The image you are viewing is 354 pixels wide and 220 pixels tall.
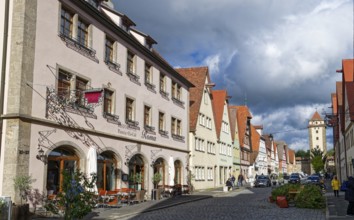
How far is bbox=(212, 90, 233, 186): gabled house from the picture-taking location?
53.1m

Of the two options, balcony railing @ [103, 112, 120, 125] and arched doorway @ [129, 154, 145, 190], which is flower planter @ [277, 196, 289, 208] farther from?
balcony railing @ [103, 112, 120, 125]

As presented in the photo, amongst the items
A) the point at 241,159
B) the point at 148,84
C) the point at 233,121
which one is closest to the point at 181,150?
the point at 148,84

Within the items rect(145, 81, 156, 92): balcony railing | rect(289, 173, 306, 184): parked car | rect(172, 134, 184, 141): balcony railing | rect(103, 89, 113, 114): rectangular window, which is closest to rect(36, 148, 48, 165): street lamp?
rect(103, 89, 113, 114): rectangular window

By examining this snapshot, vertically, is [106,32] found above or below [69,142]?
above

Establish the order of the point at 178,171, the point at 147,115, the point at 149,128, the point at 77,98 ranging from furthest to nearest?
the point at 178,171, the point at 147,115, the point at 149,128, the point at 77,98

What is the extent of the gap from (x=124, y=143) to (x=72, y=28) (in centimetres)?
783

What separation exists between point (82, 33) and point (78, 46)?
1.06m

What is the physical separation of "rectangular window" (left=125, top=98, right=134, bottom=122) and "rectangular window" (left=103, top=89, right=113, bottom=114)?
1.93 meters

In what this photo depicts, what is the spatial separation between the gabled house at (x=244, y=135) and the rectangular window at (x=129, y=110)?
138 ft

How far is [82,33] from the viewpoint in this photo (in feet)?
74.1

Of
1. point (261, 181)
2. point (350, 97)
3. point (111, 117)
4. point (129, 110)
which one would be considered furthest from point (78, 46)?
point (261, 181)

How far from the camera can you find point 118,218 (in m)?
18.0

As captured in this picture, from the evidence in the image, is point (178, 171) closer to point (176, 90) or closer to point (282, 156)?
point (176, 90)

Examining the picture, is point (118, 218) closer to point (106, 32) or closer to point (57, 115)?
point (57, 115)
